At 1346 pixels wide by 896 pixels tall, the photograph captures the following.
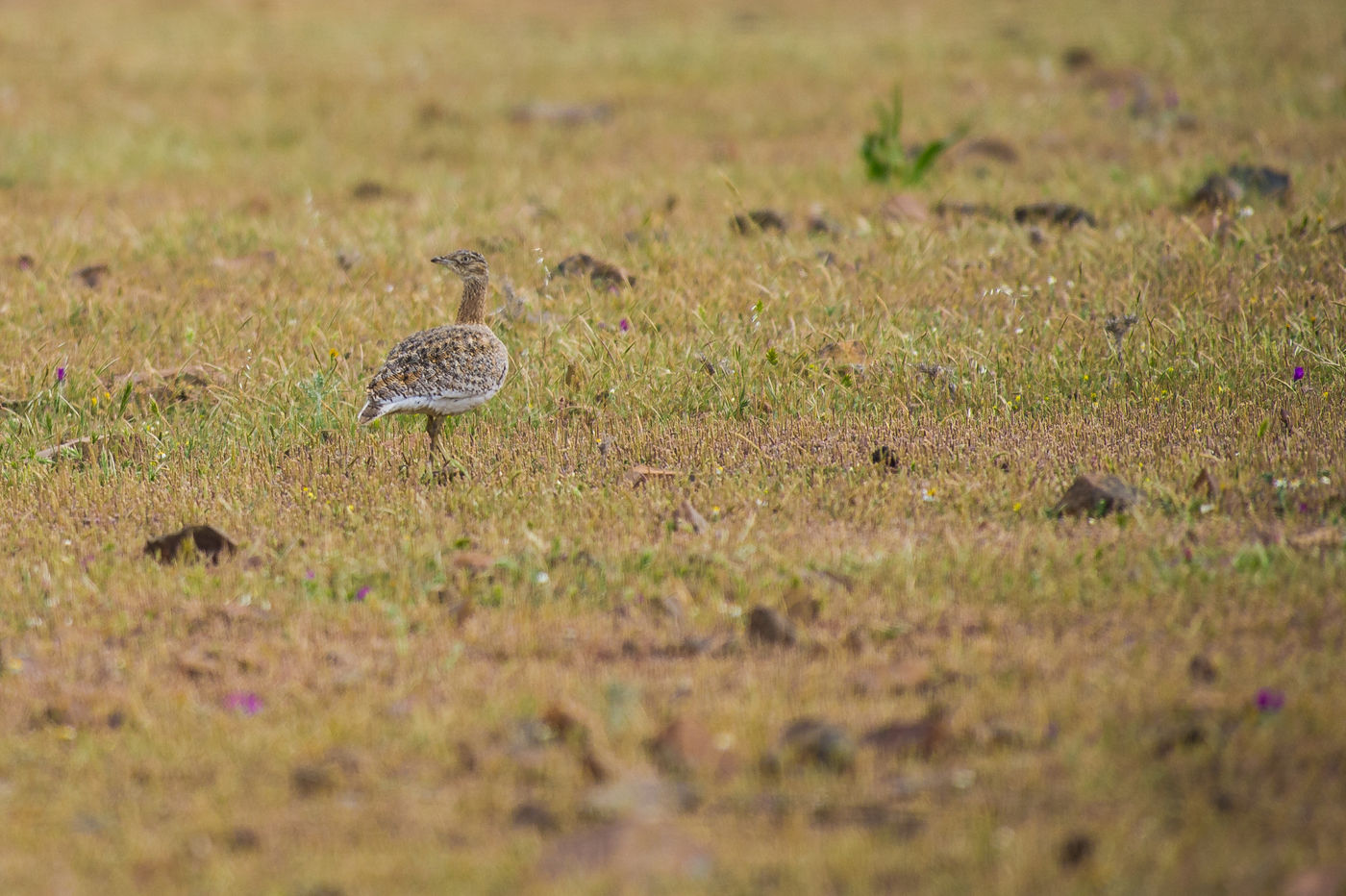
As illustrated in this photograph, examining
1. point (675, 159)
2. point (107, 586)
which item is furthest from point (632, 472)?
point (675, 159)

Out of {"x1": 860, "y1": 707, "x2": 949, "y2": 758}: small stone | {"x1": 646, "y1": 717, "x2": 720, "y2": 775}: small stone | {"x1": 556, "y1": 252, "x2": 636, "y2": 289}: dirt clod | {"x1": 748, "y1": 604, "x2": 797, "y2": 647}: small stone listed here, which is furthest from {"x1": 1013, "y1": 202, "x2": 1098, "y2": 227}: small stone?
{"x1": 646, "y1": 717, "x2": 720, "y2": 775}: small stone

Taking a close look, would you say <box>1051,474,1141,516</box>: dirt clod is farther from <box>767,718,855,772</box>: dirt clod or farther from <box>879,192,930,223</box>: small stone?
<box>879,192,930,223</box>: small stone

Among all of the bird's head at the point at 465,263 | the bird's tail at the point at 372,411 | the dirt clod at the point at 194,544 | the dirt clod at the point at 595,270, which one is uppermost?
the bird's head at the point at 465,263

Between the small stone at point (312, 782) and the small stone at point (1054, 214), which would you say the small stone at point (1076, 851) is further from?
the small stone at point (1054, 214)

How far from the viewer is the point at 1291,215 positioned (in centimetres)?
1009

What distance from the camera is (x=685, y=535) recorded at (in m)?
5.73

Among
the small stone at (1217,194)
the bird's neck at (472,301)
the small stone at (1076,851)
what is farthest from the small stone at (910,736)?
the small stone at (1217,194)

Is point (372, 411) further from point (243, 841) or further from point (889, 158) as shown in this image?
point (889, 158)

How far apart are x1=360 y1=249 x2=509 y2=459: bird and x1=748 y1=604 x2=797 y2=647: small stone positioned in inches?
94.8

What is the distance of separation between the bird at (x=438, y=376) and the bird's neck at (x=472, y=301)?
0.38 m

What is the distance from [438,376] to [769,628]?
2.54 metres

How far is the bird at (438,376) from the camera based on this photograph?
Result: 259 inches

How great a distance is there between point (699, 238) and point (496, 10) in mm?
18286

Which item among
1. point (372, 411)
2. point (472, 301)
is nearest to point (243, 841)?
Answer: point (372, 411)
